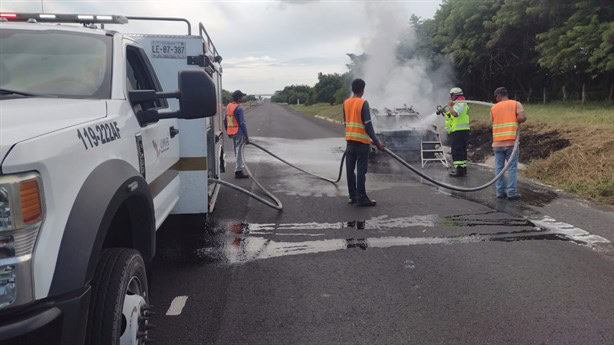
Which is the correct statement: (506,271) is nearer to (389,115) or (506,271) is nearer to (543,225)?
(543,225)

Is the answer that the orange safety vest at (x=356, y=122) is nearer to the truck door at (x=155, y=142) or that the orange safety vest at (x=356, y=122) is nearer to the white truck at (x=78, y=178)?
the truck door at (x=155, y=142)

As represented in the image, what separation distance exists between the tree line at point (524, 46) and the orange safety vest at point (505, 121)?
11553 millimetres

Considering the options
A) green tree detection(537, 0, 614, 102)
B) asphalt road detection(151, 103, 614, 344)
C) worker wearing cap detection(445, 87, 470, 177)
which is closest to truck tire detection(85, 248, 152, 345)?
asphalt road detection(151, 103, 614, 344)

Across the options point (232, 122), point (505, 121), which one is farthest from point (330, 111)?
point (505, 121)

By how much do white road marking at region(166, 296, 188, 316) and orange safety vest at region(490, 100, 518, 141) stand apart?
6.15m

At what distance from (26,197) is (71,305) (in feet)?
1.51

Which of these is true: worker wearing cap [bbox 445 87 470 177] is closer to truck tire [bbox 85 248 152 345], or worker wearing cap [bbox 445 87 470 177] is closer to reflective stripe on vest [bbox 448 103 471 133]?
reflective stripe on vest [bbox 448 103 471 133]

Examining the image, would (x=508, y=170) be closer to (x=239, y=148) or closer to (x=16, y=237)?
(x=239, y=148)

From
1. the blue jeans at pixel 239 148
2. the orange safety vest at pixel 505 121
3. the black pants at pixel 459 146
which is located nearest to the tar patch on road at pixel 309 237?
the orange safety vest at pixel 505 121

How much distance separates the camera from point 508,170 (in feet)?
27.3

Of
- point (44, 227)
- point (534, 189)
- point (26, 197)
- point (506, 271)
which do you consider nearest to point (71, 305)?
point (44, 227)

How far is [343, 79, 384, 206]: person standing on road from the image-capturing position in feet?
25.2

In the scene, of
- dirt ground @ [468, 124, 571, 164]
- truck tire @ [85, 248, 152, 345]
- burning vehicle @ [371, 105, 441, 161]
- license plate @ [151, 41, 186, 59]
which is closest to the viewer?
truck tire @ [85, 248, 152, 345]

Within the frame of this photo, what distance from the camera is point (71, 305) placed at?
1.95 m
